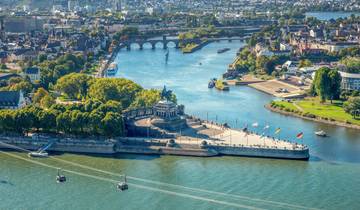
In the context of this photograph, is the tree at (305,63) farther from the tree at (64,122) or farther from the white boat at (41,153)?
the white boat at (41,153)

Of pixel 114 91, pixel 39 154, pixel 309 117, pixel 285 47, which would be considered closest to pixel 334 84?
pixel 309 117

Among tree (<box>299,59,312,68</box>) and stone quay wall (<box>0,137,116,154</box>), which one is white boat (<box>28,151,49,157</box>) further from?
tree (<box>299,59,312,68</box>)

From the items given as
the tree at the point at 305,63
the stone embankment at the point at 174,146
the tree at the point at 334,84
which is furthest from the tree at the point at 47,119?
the tree at the point at 305,63

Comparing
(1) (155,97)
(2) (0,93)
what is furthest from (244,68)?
(2) (0,93)

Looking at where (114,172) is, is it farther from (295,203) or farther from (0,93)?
(0,93)

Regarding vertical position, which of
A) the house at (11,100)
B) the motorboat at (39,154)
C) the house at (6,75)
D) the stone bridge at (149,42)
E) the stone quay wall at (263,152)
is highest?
the house at (11,100)

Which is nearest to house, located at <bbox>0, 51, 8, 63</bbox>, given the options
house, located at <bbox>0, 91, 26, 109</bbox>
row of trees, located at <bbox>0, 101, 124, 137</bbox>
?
house, located at <bbox>0, 91, 26, 109</bbox>

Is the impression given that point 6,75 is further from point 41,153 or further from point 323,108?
point 323,108
